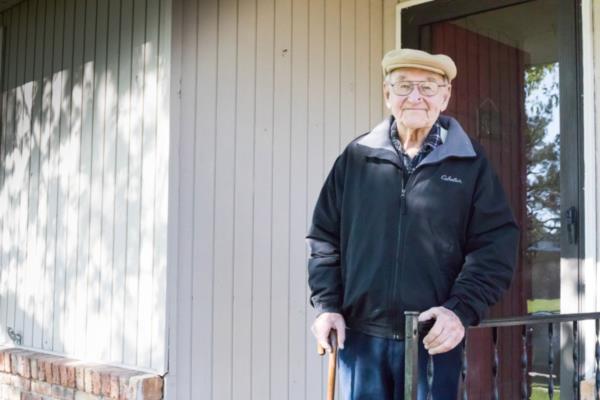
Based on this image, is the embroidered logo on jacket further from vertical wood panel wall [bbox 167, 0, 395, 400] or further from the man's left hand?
vertical wood panel wall [bbox 167, 0, 395, 400]

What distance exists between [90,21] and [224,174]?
117 cm

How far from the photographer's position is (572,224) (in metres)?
3.26

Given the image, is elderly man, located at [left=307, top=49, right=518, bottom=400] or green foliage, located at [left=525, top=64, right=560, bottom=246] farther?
green foliage, located at [left=525, top=64, right=560, bottom=246]

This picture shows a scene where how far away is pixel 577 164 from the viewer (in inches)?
129

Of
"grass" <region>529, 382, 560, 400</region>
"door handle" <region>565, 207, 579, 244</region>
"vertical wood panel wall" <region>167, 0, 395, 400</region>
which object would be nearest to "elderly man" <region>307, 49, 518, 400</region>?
"door handle" <region>565, 207, 579, 244</region>

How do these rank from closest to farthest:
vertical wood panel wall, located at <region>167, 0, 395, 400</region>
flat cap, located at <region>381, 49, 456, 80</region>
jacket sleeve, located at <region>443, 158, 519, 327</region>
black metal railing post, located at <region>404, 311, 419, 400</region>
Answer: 1. black metal railing post, located at <region>404, 311, 419, 400</region>
2. jacket sleeve, located at <region>443, 158, 519, 327</region>
3. flat cap, located at <region>381, 49, 456, 80</region>
4. vertical wood panel wall, located at <region>167, 0, 395, 400</region>

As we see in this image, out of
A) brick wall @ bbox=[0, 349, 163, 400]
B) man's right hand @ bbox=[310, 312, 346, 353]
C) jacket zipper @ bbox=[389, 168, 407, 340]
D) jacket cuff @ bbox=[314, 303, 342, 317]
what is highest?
jacket zipper @ bbox=[389, 168, 407, 340]

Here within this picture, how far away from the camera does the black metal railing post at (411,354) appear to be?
1.98 metres

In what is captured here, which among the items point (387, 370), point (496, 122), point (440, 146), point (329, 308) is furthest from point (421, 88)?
point (496, 122)

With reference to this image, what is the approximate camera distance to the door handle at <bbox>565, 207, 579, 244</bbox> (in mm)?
3248

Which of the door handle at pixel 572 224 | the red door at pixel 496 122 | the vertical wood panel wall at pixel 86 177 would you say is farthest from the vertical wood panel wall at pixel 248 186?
the door handle at pixel 572 224

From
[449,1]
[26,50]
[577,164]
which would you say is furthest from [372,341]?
[26,50]

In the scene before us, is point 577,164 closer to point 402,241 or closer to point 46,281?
point 402,241

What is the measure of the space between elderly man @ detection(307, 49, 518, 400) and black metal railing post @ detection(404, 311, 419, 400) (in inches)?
2.1
